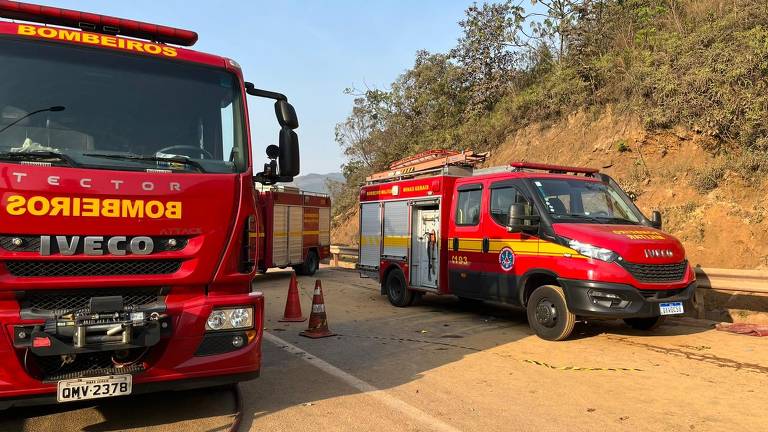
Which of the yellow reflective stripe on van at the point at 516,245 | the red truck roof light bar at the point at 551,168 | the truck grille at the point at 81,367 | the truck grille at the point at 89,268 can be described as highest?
the red truck roof light bar at the point at 551,168

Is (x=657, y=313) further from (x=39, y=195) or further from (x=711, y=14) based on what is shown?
(x=711, y=14)

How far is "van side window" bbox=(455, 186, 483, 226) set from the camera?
9227mm

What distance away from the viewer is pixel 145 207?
4.00 metres

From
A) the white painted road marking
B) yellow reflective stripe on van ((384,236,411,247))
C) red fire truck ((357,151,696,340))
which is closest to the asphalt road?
the white painted road marking

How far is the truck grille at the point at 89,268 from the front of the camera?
3.70 m

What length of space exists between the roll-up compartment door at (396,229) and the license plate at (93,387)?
7.46m

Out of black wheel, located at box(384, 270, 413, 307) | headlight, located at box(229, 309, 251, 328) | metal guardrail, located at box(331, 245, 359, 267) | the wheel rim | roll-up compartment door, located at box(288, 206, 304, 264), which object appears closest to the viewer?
headlight, located at box(229, 309, 251, 328)

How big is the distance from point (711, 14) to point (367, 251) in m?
11.4

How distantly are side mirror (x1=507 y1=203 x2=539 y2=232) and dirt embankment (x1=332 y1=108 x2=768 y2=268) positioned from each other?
619 centimetres

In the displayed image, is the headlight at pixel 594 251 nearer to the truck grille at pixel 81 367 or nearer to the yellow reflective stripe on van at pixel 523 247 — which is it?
the yellow reflective stripe on van at pixel 523 247

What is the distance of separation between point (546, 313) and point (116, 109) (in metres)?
5.88

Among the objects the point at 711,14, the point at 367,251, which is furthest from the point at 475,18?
the point at 367,251

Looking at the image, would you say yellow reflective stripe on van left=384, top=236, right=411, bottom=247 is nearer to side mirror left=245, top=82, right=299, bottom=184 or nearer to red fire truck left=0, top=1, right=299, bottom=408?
side mirror left=245, top=82, right=299, bottom=184

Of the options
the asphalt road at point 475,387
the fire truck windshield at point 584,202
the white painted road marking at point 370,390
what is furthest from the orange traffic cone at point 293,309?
the fire truck windshield at point 584,202
